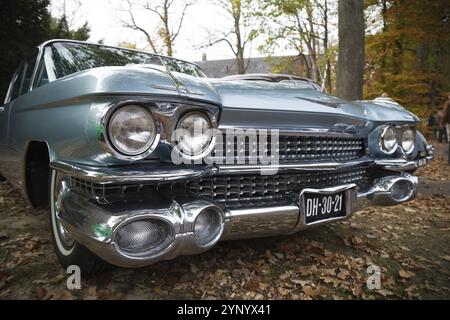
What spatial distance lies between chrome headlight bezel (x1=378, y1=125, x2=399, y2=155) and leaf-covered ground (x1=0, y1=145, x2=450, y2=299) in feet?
2.68

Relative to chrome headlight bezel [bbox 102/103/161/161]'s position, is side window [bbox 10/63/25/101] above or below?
above

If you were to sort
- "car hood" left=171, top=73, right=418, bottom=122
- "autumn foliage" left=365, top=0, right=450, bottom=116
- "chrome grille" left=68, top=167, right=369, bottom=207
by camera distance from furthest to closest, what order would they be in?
"autumn foliage" left=365, top=0, right=450, bottom=116
"car hood" left=171, top=73, right=418, bottom=122
"chrome grille" left=68, top=167, right=369, bottom=207

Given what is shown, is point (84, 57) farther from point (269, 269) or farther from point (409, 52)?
point (409, 52)

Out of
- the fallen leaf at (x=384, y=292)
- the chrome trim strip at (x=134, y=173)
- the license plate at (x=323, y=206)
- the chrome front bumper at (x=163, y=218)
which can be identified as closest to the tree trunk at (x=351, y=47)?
the license plate at (x=323, y=206)

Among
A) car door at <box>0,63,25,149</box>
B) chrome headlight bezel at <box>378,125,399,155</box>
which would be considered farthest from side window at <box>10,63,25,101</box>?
chrome headlight bezel at <box>378,125,399,155</box>

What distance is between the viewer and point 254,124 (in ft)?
6.41

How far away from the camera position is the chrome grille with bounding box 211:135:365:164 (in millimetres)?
1880

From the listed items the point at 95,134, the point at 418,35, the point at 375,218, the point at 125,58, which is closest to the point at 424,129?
the point at 418,35

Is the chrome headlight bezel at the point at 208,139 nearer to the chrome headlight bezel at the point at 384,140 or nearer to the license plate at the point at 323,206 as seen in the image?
the license plate at the point at 323,206

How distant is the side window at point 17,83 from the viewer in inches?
142

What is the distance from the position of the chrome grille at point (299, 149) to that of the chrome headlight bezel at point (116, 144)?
1.20 ft

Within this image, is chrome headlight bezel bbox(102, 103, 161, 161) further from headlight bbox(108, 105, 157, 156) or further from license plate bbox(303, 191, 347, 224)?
license plate bbox(303, 191, 347, 224)

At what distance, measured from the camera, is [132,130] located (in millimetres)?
1544
